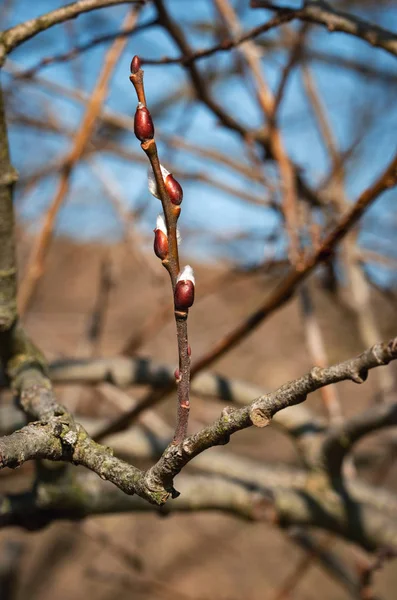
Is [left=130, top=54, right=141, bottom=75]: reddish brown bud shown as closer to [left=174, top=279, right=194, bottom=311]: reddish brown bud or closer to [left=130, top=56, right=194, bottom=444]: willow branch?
[left=130, top=56, right=194, bottom=444]: willow branch

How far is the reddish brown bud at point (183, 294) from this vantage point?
17.8 inches

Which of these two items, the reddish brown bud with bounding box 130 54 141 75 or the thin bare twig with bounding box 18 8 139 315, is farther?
the thin bare twig with bounding box 18 8 139 315

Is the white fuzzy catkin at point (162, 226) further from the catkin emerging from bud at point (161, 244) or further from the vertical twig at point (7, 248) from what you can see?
the vertical twig at point (7, 248)

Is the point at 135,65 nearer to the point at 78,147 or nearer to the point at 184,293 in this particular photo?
the point at 184,293

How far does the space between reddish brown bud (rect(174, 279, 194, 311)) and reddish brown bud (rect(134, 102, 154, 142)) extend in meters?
0.11

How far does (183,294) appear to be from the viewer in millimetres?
453

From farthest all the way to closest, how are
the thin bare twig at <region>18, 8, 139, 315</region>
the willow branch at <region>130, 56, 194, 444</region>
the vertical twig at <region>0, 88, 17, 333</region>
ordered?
1. the thin bare twig at <region>18, 8, 139, 315</region>
2. the vertical twig at <region>0, 88, 17, 333</region>
3. the willow branch at <region>130, 56, 194, 444</region>

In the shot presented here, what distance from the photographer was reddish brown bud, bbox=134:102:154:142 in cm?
45

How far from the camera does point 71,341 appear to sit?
14.7ft

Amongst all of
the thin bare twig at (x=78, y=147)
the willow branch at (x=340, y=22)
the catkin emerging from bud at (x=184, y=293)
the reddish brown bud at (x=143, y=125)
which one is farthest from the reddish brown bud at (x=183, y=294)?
the thin bare twig at (x=78, y=147)

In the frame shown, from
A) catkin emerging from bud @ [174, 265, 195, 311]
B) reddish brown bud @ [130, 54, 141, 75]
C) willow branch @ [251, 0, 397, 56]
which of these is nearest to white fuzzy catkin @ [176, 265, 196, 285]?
catkin emerging from bud @ [174, 265, 195, 311]

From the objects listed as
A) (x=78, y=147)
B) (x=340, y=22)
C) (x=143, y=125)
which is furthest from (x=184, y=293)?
(x=78, y=147)

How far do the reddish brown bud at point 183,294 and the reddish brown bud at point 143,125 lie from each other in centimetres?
11

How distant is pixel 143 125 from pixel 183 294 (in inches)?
4.9
